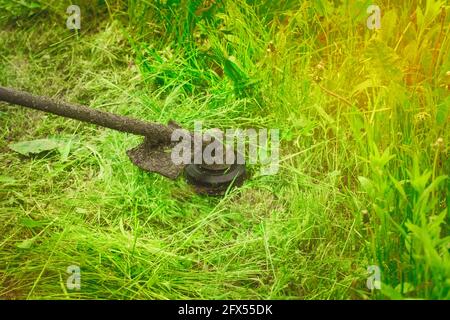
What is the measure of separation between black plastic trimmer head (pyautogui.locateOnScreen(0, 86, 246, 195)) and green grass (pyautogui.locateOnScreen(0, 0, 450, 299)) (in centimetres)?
5

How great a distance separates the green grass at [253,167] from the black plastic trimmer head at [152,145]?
46 millimetres

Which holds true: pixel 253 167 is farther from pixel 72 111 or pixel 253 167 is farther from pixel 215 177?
pixel 72 111

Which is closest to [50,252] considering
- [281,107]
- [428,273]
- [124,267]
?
[124,267]

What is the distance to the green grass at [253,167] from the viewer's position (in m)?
1.98

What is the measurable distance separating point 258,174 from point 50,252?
80cm

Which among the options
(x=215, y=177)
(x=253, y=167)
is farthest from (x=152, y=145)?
(x=253, y=167)

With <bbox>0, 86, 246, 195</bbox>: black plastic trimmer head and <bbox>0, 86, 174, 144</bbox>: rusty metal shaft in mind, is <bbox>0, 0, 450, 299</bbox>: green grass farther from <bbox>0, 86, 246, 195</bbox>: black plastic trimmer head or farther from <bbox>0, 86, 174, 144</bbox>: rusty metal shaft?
<bbox>0, 86, 174, 144</bbox>: rusty metal shaft

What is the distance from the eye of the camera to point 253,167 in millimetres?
2438

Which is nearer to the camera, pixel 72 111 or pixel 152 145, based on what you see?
pixel 72 111

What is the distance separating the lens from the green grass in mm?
1978

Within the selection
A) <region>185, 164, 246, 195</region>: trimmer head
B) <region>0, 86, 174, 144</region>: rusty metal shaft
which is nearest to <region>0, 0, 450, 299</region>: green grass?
<region>185, 164, 246, 195</region>: trimmer head

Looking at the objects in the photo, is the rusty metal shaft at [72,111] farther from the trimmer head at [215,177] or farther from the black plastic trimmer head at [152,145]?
the trimmer head at [215,177]

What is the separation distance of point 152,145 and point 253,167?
1.32 feet
